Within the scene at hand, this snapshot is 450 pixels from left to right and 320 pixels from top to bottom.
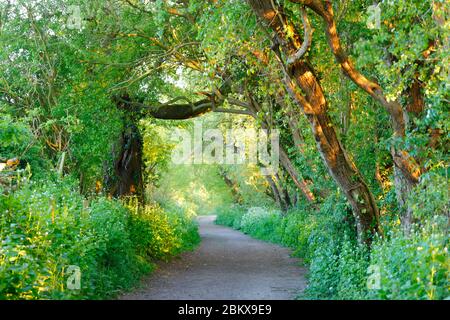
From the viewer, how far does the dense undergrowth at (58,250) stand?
23.4 feet

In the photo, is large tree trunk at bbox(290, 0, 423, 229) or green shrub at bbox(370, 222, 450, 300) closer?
green shrub at bbox(370, 222, 450, 300)

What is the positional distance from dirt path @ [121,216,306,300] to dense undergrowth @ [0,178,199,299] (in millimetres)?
673

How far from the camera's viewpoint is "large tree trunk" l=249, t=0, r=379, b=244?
1033 cm

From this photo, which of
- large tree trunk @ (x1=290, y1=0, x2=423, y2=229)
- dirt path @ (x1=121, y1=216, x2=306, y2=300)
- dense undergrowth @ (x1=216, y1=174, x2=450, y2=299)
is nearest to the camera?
dense undergrowth @ (x1=216, y1=174, x2=450, y2=299)

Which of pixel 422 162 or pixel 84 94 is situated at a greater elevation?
pixel 84 94

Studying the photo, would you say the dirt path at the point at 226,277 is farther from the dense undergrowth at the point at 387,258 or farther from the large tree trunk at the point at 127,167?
the large tree trunk at the point at 127,167

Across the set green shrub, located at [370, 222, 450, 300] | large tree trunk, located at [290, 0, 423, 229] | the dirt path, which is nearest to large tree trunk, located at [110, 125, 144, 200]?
the dirt path

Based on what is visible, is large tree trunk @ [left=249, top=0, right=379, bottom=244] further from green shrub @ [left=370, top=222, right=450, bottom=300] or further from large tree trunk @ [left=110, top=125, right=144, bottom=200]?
large tree trunk @ [left=110, top=125, right=144, bottom=200]

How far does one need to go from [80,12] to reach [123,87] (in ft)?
7.91

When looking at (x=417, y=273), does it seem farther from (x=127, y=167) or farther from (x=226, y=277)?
(x=127, y=167)

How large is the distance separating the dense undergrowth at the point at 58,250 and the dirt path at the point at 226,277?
0.67m

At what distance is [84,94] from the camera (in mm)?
15883
